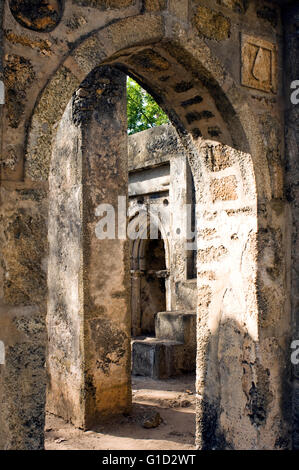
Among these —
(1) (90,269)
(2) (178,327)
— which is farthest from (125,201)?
(2) (178,327)

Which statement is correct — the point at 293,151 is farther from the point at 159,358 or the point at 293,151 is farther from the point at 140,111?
the point at 140,111

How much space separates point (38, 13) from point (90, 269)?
2959mm

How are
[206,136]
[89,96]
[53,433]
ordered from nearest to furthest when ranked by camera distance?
[206,136]
[53,433]
[89,96]

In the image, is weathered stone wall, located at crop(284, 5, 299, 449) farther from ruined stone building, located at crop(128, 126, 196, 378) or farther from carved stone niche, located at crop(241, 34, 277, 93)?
ruined stone building, located at crop(128, 126, 196, 378)

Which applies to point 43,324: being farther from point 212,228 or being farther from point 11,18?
point 212,228

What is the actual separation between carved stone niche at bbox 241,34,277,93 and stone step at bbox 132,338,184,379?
4252 mm

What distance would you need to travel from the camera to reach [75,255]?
15.9ft

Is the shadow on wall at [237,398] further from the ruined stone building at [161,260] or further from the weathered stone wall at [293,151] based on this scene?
the ruined stone building at [161,260]

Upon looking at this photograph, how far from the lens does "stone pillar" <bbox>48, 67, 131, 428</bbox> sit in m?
4.77

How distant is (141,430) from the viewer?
462cm

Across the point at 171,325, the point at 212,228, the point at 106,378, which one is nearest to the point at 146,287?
the point at 171,325

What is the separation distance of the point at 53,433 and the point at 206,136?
3048 mm

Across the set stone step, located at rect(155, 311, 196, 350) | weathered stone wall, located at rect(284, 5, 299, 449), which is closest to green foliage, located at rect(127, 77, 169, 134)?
stone step, located at rect(155, 311, 196, 350)

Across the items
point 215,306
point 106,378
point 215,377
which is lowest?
point 106,378
